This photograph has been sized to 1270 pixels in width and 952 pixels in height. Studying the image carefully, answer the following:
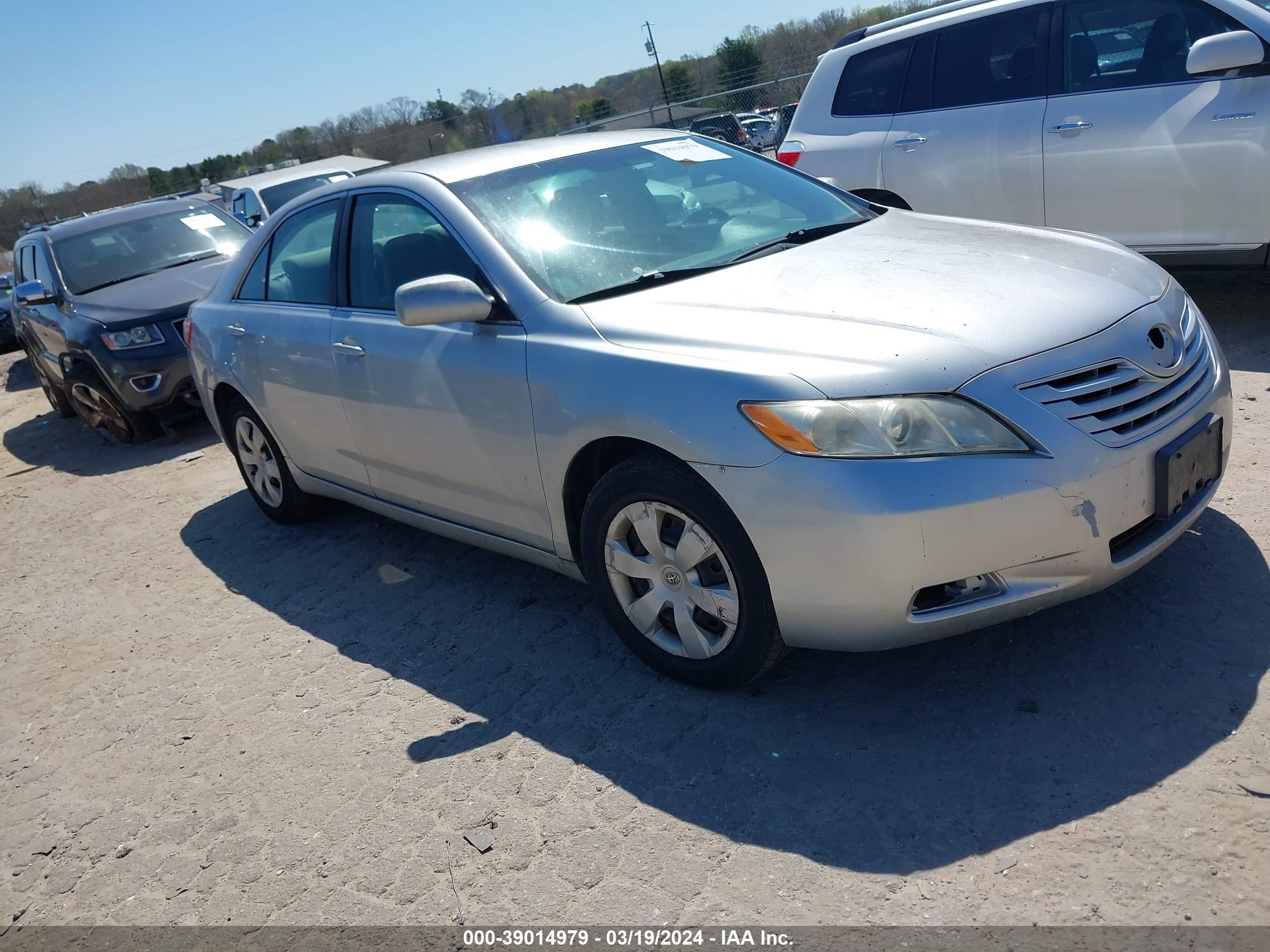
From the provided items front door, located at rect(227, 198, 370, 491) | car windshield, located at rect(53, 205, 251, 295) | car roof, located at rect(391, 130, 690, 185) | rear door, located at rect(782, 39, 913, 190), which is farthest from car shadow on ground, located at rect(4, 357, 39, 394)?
car roof, located at rect(391, 130, 690, 185)

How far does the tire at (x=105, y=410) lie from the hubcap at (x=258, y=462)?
10.6 ft

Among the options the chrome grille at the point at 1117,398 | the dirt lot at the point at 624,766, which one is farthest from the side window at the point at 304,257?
the chrome grille at the point at 1117,398

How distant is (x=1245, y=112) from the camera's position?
5.52 meters

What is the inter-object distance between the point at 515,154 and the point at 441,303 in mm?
1020

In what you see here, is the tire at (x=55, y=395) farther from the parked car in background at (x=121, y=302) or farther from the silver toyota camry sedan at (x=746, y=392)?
the silver toyota camry sedan at (x=746, y=392)

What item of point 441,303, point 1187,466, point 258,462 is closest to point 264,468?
point 258,462

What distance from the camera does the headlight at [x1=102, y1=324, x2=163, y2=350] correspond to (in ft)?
27.5

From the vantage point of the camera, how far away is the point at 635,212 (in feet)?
13.1

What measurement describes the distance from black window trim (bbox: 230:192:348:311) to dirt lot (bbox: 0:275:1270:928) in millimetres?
1285

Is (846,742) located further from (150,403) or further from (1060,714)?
(150,403)

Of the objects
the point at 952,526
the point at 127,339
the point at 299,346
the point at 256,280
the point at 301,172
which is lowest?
the point at 952,526

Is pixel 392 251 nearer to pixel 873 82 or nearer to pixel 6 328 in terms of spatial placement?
pixel 873 82

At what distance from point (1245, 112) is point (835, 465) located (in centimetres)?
417

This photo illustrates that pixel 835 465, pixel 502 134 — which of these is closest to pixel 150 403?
pixel 835 465
